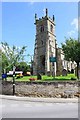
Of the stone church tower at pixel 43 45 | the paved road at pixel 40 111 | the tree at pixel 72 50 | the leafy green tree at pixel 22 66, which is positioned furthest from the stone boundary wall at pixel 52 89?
the stone church tower at pixel 43 45

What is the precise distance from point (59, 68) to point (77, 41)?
35358mm

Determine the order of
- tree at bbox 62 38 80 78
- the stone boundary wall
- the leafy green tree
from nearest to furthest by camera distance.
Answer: the stone boundary wall → tree at bbox 62 38 80 78 → the leafy green tree

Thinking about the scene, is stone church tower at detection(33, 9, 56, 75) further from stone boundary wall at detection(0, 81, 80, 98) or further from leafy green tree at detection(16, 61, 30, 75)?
stone boundary wall at detection(0, 81, 80, 98)

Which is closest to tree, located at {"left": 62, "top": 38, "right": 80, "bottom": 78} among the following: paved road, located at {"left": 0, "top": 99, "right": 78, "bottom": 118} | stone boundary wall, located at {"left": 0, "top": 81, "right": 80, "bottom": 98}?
stone boundary wall, located at {"left": 0, "top": 81, "right": 80, "bottom": 98}

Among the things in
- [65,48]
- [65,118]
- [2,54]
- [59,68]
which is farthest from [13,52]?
[65,118]

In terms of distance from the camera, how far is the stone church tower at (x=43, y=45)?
272 feet

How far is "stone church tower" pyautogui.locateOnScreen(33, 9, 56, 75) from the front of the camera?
272ft

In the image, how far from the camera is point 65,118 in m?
14.5

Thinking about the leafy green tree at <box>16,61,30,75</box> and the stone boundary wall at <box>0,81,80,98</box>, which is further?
the leafy green tree at <box>16,61,30,75</box>

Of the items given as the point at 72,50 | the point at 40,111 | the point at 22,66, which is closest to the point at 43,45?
the point at 22,66

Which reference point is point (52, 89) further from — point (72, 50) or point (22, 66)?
point (22, 66)

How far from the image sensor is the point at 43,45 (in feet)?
276

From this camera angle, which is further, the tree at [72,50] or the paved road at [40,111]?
the tree at [72,50]

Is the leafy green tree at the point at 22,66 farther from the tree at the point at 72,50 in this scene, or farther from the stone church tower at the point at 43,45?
the tree at the point at 72,50
